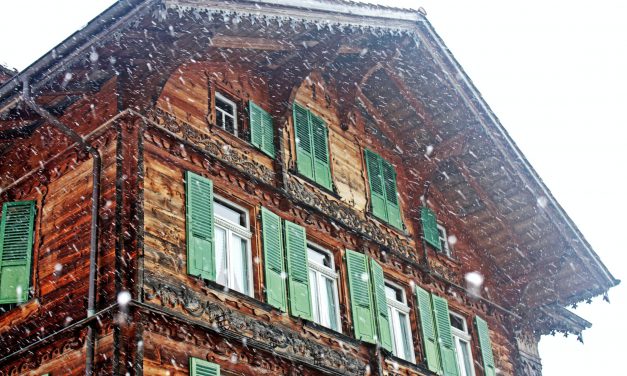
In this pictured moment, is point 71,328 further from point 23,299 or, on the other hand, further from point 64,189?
point 64,189

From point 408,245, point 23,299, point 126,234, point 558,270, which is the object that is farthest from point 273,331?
point 558,270

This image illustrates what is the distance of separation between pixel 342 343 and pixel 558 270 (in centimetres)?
750

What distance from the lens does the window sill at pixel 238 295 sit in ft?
35.5

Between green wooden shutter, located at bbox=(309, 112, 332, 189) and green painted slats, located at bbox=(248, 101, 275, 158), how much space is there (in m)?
1.00

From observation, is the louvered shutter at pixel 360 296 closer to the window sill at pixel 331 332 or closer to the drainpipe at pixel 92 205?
the window sill at pixel 331 332

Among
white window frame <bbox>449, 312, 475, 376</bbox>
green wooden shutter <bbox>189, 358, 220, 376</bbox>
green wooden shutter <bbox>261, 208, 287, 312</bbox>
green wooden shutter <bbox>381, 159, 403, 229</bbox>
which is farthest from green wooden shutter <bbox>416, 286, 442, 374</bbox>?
green wooden shutter <bbox>189, 358, 220, 376</bbox>

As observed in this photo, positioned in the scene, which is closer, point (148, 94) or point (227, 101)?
point (148, 94)

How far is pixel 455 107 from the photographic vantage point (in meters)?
15.7

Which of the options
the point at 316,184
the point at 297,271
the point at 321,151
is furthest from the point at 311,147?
the point at 297,271

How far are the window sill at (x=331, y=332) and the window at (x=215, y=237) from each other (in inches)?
43.6

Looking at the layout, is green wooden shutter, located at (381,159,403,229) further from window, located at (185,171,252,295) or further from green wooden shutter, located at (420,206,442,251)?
window, located at (185,171,252,295)

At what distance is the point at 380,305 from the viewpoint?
13719 millimetres

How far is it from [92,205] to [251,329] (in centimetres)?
262

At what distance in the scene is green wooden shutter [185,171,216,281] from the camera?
424 inches
